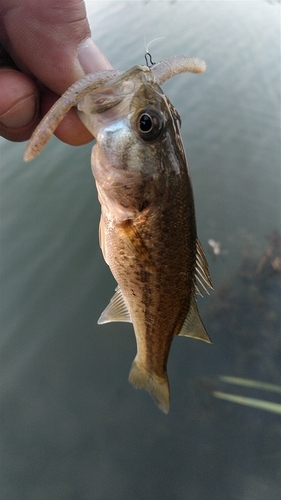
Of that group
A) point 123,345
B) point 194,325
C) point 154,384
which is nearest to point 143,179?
point 194,325

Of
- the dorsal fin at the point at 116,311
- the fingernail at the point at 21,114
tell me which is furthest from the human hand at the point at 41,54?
the dorsal fin at the point at 116,311

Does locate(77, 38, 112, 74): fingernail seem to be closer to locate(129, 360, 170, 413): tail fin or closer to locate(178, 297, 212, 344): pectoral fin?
locate(178, 297, 212, 344): pectoral fin

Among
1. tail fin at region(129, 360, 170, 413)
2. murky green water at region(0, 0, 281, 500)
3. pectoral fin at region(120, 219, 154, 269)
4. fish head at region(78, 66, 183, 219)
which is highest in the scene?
fish head at region(78, 66, 183, 219)

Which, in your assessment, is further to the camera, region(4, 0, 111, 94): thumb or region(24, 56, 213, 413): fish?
region(4, 0, 111, 94): thumb

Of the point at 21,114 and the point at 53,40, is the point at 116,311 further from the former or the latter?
the point at 53,40

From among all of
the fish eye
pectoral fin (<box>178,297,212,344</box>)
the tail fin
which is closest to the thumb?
the fish eye

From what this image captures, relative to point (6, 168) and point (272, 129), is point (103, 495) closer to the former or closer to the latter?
point (6, 168)
